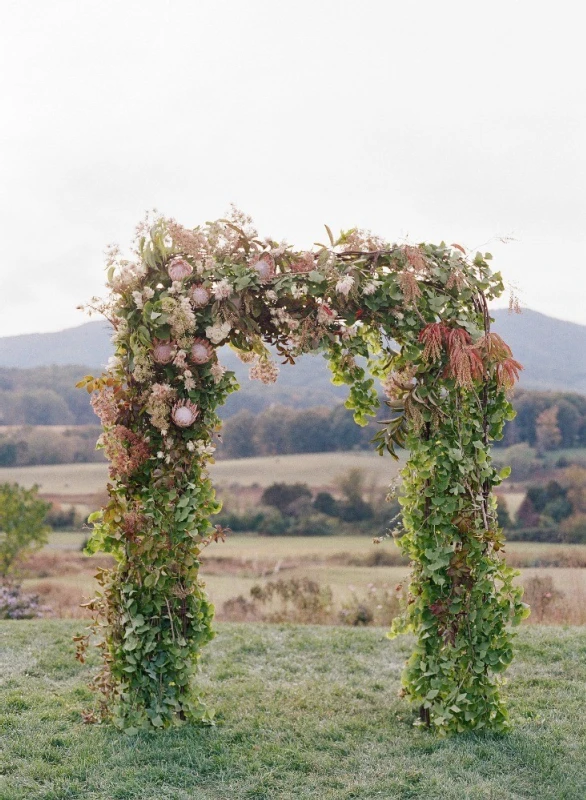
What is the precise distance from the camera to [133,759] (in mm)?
4035

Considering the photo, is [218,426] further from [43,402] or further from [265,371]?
[43,402]

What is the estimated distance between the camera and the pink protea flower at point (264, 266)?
4.40 metres

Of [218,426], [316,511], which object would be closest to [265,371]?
[218,426]

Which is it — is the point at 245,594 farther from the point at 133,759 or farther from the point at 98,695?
the point at 133,759

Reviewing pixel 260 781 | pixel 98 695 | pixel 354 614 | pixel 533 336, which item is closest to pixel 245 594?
pixel 354 614

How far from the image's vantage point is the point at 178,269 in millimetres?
4355

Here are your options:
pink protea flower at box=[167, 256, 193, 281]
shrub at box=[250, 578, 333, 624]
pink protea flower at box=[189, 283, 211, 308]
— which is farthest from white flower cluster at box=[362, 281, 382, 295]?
shrub at box=[250, 578, 333, 624]

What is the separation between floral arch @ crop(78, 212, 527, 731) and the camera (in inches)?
172

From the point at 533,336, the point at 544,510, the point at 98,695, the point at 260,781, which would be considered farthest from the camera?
the point at 533,336

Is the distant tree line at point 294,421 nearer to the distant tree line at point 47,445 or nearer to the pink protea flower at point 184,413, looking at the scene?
the distant tree line at point 47,445

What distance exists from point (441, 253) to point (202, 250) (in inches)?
57.7

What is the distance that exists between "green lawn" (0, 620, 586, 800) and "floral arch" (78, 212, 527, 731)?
30 centimetres

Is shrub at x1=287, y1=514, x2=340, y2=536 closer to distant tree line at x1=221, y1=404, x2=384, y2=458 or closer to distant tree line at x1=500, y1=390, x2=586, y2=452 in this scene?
distant tree line at x1=221, y1=404, x2=384, y2=458

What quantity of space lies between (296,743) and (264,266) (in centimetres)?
282
